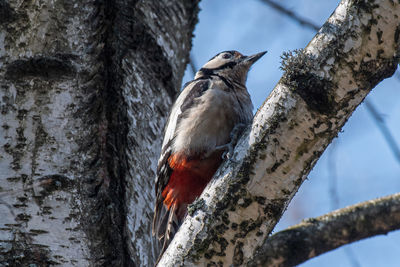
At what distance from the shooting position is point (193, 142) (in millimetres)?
3430

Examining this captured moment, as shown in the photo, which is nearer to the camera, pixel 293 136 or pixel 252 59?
pixel 293 136

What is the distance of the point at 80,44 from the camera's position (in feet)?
9.59

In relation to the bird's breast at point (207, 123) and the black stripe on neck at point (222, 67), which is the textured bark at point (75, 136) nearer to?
the bird's breast at point (207, 123)

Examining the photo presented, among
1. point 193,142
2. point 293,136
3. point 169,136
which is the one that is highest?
point 169,136

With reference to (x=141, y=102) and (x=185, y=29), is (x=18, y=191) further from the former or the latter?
(x=185, y=29)

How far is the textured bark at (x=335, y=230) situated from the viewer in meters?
3.15

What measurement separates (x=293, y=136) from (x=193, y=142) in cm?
150

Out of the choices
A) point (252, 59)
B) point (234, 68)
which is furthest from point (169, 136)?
point (252, 59)

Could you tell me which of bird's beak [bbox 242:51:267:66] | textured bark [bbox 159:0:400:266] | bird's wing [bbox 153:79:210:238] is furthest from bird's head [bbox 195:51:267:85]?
textured bark [bbox 159:0:400:266]

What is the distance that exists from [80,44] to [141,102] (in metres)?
A: 0.52

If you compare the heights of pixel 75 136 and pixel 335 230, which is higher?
pixel 75 136

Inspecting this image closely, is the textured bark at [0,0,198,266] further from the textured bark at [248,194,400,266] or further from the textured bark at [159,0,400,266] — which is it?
the textured bark at [248,194,400,266]

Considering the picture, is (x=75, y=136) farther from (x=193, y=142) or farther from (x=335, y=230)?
(x=335, y=230)

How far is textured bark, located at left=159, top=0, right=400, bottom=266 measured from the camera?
6.39 ft
